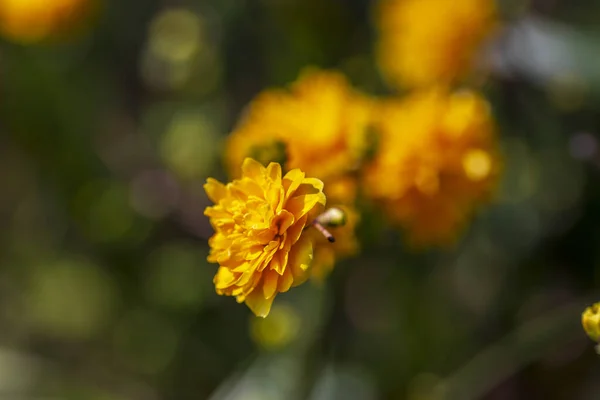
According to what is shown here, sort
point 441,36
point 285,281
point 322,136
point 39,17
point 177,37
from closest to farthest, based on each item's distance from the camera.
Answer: point 285,281 → point 322,136 → point 441,36 → point 39,17 → point 177,37

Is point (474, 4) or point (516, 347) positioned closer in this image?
point (516, 347)

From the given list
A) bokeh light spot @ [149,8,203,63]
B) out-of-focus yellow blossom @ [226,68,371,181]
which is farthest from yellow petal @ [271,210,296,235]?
bokeh light spot @ [149,8,203,63]

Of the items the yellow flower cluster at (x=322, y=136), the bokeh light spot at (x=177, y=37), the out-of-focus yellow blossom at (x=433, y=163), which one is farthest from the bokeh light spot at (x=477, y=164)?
the bokeh light spot at (x=177, y=37)

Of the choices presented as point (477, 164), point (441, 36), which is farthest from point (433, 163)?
point (441, 36)

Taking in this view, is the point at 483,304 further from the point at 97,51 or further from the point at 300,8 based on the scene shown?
the point at 97,51

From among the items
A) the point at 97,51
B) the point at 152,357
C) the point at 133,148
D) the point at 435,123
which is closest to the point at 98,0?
the point at 97,51

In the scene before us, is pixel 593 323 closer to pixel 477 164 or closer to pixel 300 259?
pixel 300 259

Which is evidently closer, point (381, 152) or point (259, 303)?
point (259, 303)
